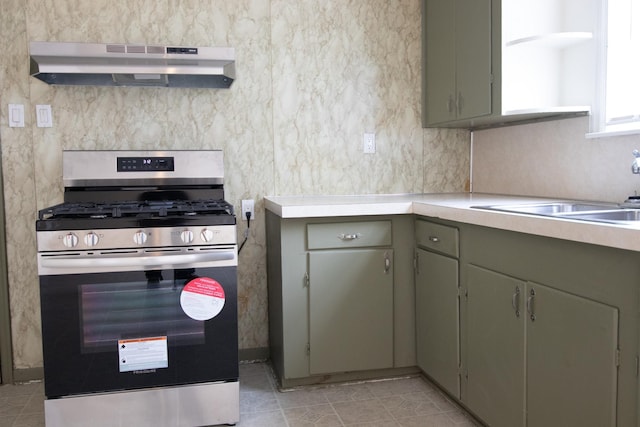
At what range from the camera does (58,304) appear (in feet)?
Result: 6.89

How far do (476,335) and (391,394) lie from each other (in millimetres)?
613

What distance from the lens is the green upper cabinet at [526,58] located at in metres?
2.34

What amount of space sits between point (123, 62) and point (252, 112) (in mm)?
731

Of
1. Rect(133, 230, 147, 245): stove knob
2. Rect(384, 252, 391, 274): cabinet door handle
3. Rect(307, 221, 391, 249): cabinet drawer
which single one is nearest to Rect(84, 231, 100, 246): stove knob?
Rect(133, 230, 147, 245): stove knob

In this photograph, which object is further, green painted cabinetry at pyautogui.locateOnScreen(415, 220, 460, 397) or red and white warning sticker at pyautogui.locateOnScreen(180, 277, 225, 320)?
green painted cabinetry at pyautogui.locateOnScreen(415, 220, 460, 397)

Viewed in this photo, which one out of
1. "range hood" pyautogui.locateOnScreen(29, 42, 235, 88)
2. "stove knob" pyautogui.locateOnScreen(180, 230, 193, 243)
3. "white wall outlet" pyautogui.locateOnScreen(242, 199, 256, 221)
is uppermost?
"range hood" pyautogui.locateOnScreen(29, 42, 235, 88)

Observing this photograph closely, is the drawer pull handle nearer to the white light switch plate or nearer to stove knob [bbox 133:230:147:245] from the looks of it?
stove knob [bbox 133:230:147:245]

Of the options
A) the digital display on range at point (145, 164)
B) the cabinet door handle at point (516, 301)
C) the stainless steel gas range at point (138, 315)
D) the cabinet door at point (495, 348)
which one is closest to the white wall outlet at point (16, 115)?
the digital display on range at point (145, 164)

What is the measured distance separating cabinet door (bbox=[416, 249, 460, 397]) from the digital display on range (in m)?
1.28

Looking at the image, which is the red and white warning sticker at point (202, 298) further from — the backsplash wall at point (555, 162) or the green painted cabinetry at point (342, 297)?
the backsplash wall at point (555, 162)

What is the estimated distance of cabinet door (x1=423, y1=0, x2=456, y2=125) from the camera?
110 inches

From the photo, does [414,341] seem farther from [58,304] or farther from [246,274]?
[58,304]

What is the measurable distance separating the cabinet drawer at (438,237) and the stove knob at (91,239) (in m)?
1.37

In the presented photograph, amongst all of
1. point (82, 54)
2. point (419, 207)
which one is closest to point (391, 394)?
point (419, 207)
